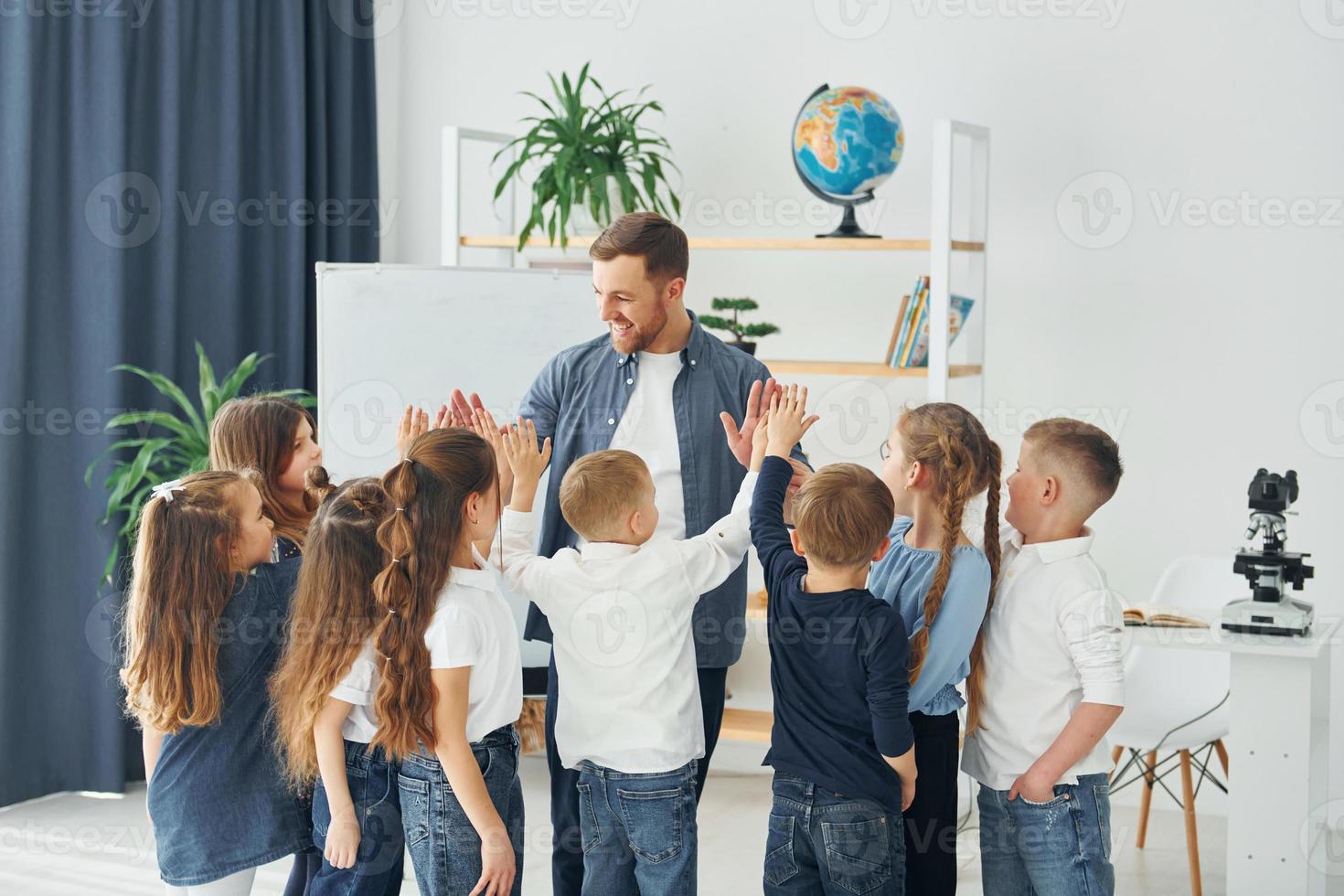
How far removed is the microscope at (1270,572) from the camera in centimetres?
239

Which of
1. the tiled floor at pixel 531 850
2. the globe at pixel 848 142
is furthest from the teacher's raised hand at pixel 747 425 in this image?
the globe at pixel 848 142

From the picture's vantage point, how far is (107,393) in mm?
3465

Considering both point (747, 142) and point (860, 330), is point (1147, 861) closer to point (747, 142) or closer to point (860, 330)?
point (860, 330)

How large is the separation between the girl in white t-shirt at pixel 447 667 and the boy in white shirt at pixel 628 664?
11 centimetres

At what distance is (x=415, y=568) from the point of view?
5.76 ft

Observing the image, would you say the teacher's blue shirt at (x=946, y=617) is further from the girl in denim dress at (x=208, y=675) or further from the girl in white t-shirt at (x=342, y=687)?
the girl in denim dress at (x=208, y=675)

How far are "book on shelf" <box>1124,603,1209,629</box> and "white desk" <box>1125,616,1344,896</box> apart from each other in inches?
3.3

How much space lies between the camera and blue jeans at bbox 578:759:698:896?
6.21ft

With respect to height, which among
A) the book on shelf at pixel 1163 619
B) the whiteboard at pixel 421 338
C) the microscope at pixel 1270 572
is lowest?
the book on shelf at pixel 1163 619

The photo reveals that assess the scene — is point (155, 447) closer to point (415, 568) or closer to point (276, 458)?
point (276, 458)

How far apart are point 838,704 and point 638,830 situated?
364 mm

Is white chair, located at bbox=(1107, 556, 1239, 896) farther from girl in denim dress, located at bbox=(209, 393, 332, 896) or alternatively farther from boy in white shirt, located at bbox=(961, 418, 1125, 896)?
girl in denim dress, located at bbox=(209, 393, 332, 896)

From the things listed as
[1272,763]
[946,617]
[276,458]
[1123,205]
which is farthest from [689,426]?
[1123,205]

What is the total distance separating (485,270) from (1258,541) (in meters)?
2.11
